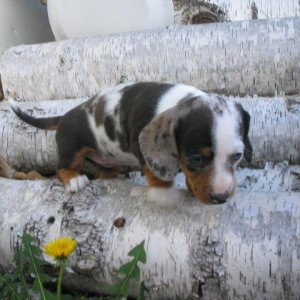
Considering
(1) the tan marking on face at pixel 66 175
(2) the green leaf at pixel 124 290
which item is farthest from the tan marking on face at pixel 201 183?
(1) the tan marking on face at pixel 66 175

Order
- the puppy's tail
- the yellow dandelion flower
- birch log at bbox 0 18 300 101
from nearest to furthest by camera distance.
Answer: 1. the yellow dandelion flower
2. the puppy's tail
3. birch log at bbox 0 18 300 101

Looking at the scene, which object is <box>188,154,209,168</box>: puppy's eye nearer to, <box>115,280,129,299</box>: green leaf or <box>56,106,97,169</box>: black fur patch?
<box>115,280,129,299</box>: green leaf

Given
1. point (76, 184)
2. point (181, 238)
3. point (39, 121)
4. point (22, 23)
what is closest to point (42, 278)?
point (181, 238)

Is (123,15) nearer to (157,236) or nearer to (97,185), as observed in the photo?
(97,185)

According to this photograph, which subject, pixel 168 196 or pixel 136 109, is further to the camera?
pixel 136 109

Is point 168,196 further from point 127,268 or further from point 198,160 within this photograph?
point 127,268

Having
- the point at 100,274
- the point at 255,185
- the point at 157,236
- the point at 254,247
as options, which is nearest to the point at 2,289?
the point at 100,274

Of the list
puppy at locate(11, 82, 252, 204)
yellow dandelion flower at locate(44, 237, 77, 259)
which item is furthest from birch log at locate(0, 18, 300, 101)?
yellow dandelion flower at locate(44, 237, 77, 259)
